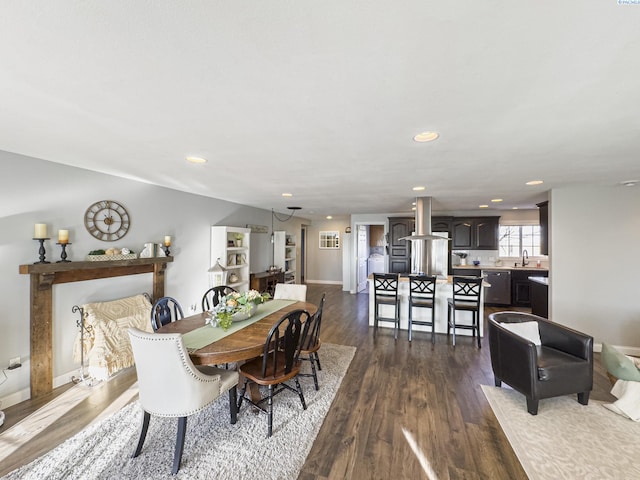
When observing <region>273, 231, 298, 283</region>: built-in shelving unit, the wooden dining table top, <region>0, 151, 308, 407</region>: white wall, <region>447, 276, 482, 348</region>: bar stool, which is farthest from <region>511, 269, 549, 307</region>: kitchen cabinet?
<region>0, 151, 308, 407</region>: white wall

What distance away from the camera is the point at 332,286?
914 centimetres

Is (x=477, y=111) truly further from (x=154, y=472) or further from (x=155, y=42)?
(x=154, y=472)

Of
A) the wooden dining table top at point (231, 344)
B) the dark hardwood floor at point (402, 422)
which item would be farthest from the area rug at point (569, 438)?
the wooden dining table top at point (231, 344)

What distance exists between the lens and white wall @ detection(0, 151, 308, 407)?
7.95ft

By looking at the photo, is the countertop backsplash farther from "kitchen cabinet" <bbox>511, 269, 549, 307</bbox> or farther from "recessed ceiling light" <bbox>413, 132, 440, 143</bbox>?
"recessed ceiling light" <bbox>413, 132, 440, 143</bbox>

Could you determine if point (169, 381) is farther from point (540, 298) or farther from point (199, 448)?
point (540, 298)

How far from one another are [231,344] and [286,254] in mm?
5847

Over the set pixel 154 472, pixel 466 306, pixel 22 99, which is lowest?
pixel 154 472

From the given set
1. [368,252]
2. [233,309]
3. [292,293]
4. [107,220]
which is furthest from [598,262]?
[107,220]

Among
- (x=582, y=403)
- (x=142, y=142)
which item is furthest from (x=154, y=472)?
(x=582, y=403)

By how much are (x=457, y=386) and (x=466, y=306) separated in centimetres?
161

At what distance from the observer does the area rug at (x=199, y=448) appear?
1.77 m

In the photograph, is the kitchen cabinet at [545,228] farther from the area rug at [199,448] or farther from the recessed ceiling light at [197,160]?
the recessed ceiling light at [197,160]

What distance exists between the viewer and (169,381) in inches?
70.7
